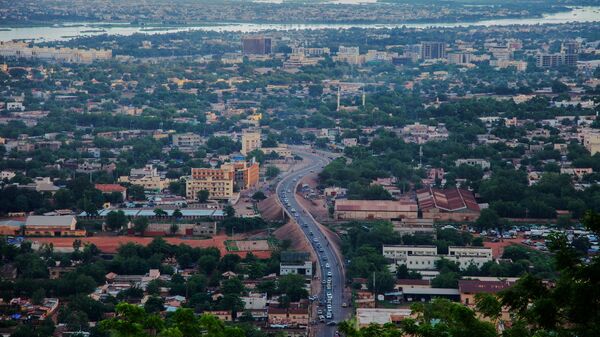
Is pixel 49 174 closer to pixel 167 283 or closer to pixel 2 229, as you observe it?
pixel 2 229

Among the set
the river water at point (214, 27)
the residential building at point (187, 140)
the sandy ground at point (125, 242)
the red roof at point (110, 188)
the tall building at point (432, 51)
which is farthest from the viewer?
the river water at point (214, 27)

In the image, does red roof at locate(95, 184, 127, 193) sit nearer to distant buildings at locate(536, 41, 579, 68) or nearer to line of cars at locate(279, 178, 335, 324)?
line of cars at locate(279, 178, 335, 324)

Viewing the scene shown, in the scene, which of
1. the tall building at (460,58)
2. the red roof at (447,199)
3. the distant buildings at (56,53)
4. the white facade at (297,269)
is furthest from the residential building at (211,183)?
the tall building at (460,58)

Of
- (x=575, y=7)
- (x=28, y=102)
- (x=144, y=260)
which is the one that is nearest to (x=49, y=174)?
(x=144, y=260)

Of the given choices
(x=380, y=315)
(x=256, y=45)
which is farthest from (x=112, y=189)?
(x=256, y=45)

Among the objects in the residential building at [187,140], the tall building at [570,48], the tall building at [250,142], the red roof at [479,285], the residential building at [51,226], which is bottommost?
the tall building at [570,48]

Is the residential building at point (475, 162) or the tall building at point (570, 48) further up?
the residential building at point (475, 162)

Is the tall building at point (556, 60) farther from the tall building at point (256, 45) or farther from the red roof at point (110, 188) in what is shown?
the red roof at point (110, 188)
